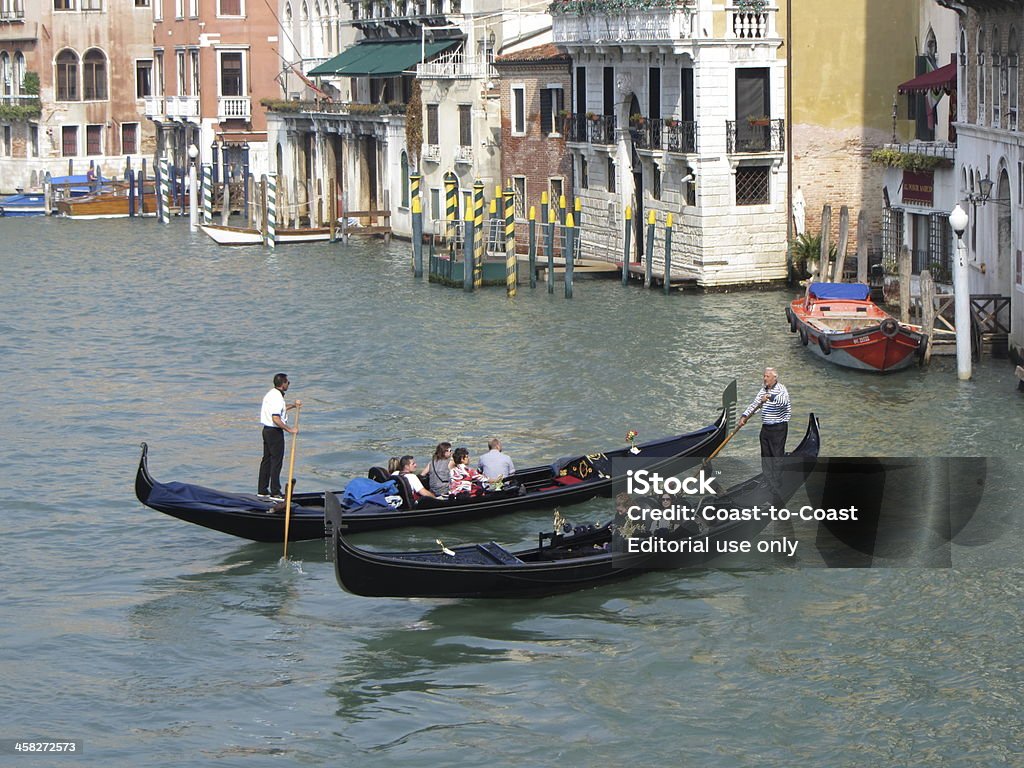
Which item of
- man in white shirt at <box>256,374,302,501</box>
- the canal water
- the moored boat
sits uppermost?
the moored boat

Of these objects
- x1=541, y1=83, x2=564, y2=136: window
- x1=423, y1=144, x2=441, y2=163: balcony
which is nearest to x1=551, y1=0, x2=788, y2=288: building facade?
x1=541, y1=83, x2=564, y2=136: window

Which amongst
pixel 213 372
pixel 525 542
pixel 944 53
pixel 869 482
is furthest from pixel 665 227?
pixel 525 542

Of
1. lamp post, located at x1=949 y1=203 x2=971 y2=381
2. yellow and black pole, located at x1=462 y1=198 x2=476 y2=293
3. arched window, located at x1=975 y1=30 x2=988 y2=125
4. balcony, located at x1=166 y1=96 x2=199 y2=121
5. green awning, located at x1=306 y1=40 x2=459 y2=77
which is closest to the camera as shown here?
lamp post, located at x1=949 y1=203 x2=971 y2=381

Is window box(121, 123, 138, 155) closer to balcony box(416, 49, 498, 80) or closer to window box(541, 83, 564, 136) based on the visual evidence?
balcony box(416, 49, 498, 80)

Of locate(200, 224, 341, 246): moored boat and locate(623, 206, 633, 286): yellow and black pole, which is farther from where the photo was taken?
locate(200, 224, 341, 246): moored boat

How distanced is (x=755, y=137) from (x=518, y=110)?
8413 mm

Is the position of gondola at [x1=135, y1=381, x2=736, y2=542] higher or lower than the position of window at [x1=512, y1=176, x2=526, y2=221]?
lower

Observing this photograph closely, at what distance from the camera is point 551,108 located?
40469 mm

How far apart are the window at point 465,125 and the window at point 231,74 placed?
18.0m

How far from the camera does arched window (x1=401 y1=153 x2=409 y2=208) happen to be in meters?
45.0

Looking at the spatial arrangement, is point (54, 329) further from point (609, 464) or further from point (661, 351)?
point (609, 464)

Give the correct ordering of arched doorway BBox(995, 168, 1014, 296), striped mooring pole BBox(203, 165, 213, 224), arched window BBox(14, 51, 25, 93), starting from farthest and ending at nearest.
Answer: arched window BBox(14, 51, 25, 93) → striped mooring pole BBox(203, 165, 213, 224) → arched doorway BBox(995, 168, 1014, 296)

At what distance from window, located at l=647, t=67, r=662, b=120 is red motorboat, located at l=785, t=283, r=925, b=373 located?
791 cm

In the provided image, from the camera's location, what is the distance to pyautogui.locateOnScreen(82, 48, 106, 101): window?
64.2 m
